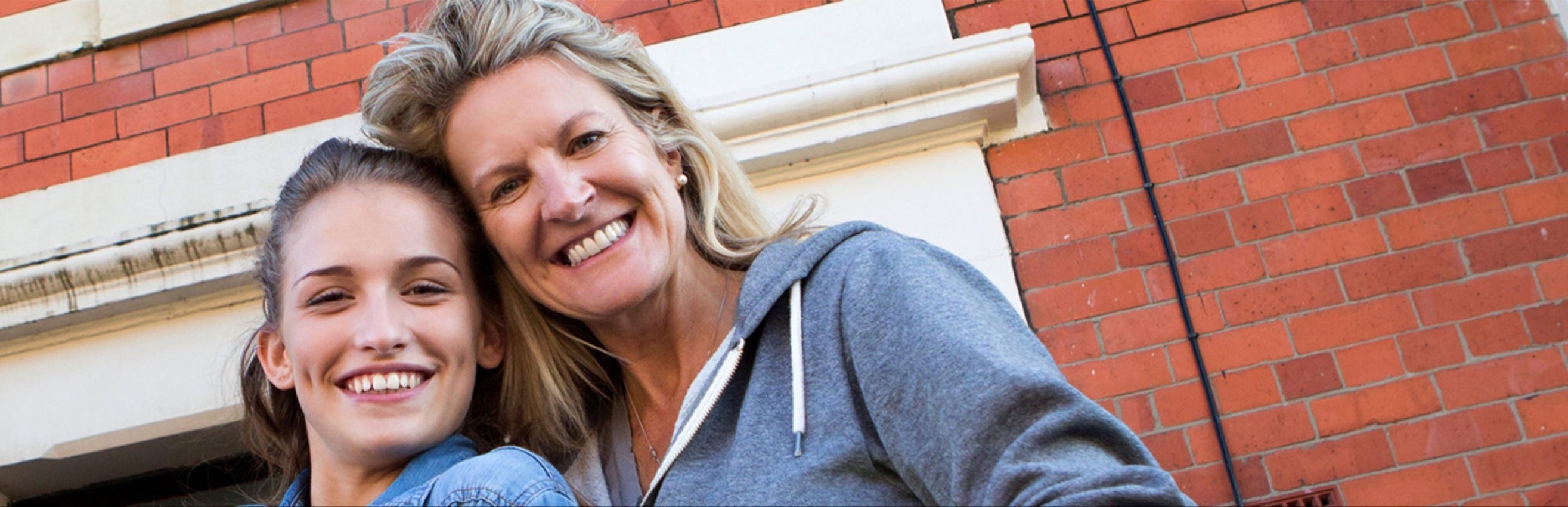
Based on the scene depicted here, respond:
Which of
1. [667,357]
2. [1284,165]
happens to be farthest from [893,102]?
[667,357]

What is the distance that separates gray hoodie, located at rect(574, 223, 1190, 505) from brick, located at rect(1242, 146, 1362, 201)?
140 centimetres

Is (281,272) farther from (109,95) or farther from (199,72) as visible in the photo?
(109,95)

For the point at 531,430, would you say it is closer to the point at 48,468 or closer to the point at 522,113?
the point at 522,113

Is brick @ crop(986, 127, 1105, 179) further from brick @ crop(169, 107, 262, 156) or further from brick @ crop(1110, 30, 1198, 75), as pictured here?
brick @ crop(169, 107, 262, 156)

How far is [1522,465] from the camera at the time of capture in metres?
2.51

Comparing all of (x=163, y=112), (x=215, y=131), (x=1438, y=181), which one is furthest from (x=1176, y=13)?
(x=163, y=112)

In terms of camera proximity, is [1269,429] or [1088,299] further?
[1088,299]

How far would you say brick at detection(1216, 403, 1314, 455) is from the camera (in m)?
2.58

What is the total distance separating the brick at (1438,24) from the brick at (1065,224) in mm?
823

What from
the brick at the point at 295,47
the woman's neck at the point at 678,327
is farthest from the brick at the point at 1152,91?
the brick at the point at 295,47

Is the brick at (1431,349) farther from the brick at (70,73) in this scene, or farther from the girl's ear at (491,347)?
the brick at (70,73)

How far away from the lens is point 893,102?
2.84 meters

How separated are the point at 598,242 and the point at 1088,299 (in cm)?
132

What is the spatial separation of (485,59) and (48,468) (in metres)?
2.16
